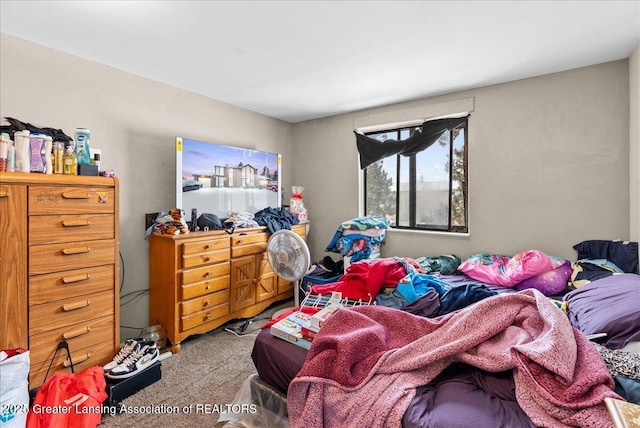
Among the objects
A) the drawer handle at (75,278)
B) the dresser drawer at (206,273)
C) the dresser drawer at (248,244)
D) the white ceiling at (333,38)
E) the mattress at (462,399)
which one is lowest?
the mattress at (462,399)

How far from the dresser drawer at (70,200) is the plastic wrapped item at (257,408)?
156cm

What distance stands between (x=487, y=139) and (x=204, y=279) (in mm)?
3073

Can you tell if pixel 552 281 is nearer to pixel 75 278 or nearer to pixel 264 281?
pixel 264 281

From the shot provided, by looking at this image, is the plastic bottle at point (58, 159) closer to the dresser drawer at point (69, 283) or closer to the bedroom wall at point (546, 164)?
the dresser drawer at point (69, 283)

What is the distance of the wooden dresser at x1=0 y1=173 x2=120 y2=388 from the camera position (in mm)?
1688

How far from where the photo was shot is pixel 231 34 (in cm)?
201

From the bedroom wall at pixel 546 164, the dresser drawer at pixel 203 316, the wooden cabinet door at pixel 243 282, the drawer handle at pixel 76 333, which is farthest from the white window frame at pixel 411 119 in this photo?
the drawer handle at pixel 76 333

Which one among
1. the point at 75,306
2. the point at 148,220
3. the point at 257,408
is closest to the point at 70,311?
the point at 75,306

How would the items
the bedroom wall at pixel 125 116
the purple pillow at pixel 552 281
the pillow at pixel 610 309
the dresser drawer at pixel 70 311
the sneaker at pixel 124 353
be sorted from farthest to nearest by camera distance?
the purple pillow at pixel 552 281 → the bedroom wall at pixel 125 116 → the sneaker at pixel 124 353 → the dresser drawer at pixel 70 311 → the pillow at pixel 610 309

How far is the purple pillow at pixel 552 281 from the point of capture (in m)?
2.24

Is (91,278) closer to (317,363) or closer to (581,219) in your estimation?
(317,363)

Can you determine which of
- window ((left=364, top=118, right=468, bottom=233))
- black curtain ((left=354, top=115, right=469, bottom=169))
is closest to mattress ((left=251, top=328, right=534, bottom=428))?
window ((left=364, top=118, right=468, bottom=233))

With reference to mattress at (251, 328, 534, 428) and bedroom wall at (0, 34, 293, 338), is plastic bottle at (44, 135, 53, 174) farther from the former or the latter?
mattress at (251, 328, 534, 428)

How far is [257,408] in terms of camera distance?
5.20ft
